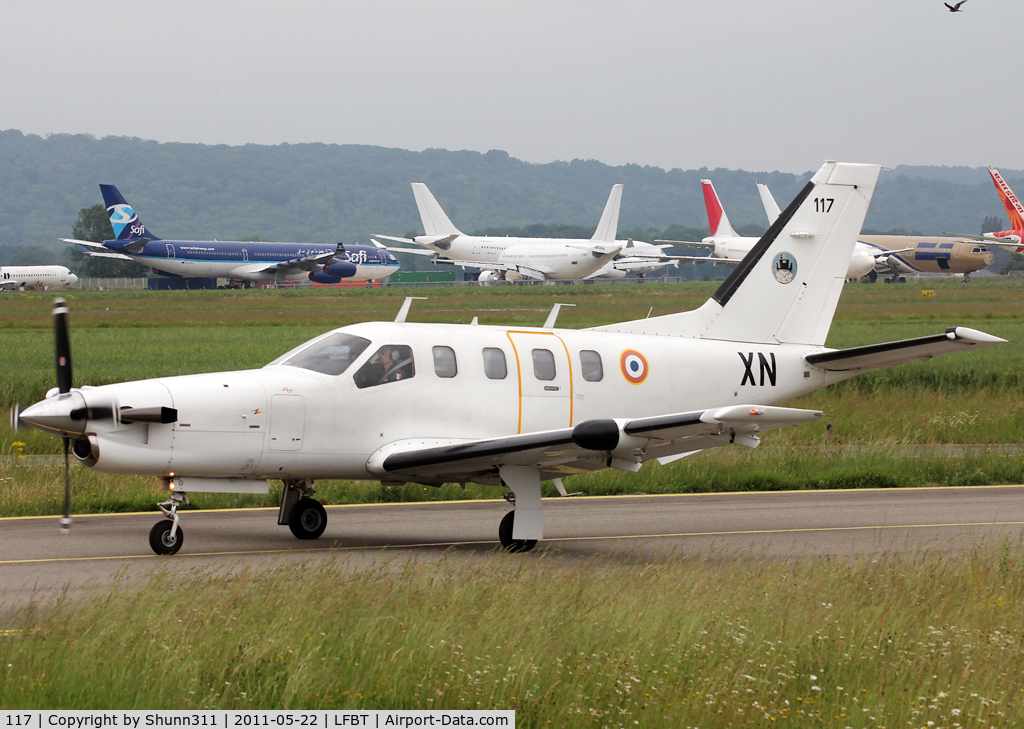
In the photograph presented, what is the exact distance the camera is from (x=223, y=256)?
103688 millimetres

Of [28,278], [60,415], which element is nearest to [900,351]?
[60,415]

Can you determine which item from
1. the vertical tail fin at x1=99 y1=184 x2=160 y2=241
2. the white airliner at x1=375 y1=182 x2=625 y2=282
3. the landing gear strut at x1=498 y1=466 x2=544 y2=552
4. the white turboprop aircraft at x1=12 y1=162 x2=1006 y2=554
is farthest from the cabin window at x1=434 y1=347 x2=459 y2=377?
the vertical tail fin at x1=99 y1=184 x2=160 y2=241

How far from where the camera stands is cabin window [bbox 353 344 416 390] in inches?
494

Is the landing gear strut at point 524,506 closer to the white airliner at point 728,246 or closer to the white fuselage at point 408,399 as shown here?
the white fuselage at point 408,399

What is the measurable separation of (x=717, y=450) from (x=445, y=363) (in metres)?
9.30

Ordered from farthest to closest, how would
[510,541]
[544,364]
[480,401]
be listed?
[544,364]
[480,401]
[510,541]

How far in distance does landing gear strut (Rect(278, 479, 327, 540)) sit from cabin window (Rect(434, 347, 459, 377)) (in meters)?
2.04

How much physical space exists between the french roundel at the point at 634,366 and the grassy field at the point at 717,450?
3.81m

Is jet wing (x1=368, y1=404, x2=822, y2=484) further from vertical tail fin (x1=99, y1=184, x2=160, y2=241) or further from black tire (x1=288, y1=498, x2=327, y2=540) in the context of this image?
vertical tail fin (x1=99, y1=184, x2=160, y2=241)

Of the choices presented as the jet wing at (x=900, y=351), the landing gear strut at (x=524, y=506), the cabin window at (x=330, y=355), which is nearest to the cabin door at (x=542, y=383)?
the landing gear strut at (x=524, y=506)

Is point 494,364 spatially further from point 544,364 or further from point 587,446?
point 587,446

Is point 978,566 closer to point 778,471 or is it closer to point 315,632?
point 315,632

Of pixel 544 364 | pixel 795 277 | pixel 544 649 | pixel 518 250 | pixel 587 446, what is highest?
pixel 795 277

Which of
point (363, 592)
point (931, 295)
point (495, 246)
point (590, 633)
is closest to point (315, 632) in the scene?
point (363, 592)
